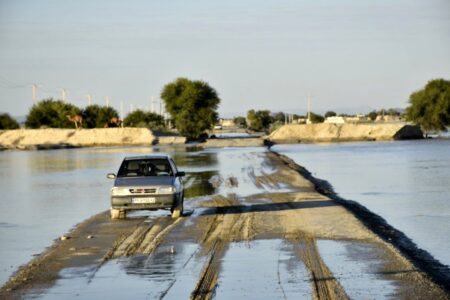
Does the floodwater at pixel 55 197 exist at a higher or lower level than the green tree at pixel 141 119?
lower

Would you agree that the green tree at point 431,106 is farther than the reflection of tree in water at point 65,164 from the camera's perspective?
Yes

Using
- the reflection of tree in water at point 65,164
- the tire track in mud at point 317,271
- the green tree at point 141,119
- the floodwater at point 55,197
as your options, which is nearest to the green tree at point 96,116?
the green tree at point 141,119

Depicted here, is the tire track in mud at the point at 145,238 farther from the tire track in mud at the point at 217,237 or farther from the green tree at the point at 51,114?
the green tree at the point at 51,114

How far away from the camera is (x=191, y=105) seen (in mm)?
132250

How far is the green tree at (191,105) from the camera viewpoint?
12938cm

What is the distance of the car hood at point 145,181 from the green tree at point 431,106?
113269 millimetres

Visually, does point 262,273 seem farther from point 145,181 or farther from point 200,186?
point 200,186

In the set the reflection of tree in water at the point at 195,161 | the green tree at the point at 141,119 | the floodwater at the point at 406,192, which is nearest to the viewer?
the floodwater at the point at 406,192

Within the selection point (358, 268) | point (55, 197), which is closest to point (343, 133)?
point (55, 197)

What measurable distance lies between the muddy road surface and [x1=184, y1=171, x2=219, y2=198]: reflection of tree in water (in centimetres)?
615

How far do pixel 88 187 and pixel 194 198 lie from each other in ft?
31.8

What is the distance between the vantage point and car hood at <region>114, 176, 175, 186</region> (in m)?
22.0

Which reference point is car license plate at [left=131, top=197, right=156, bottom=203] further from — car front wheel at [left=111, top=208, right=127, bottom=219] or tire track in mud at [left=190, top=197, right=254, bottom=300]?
tire track in mud at [left=190, top=197, right=254, bottom=300]

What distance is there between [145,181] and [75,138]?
98.9 m
